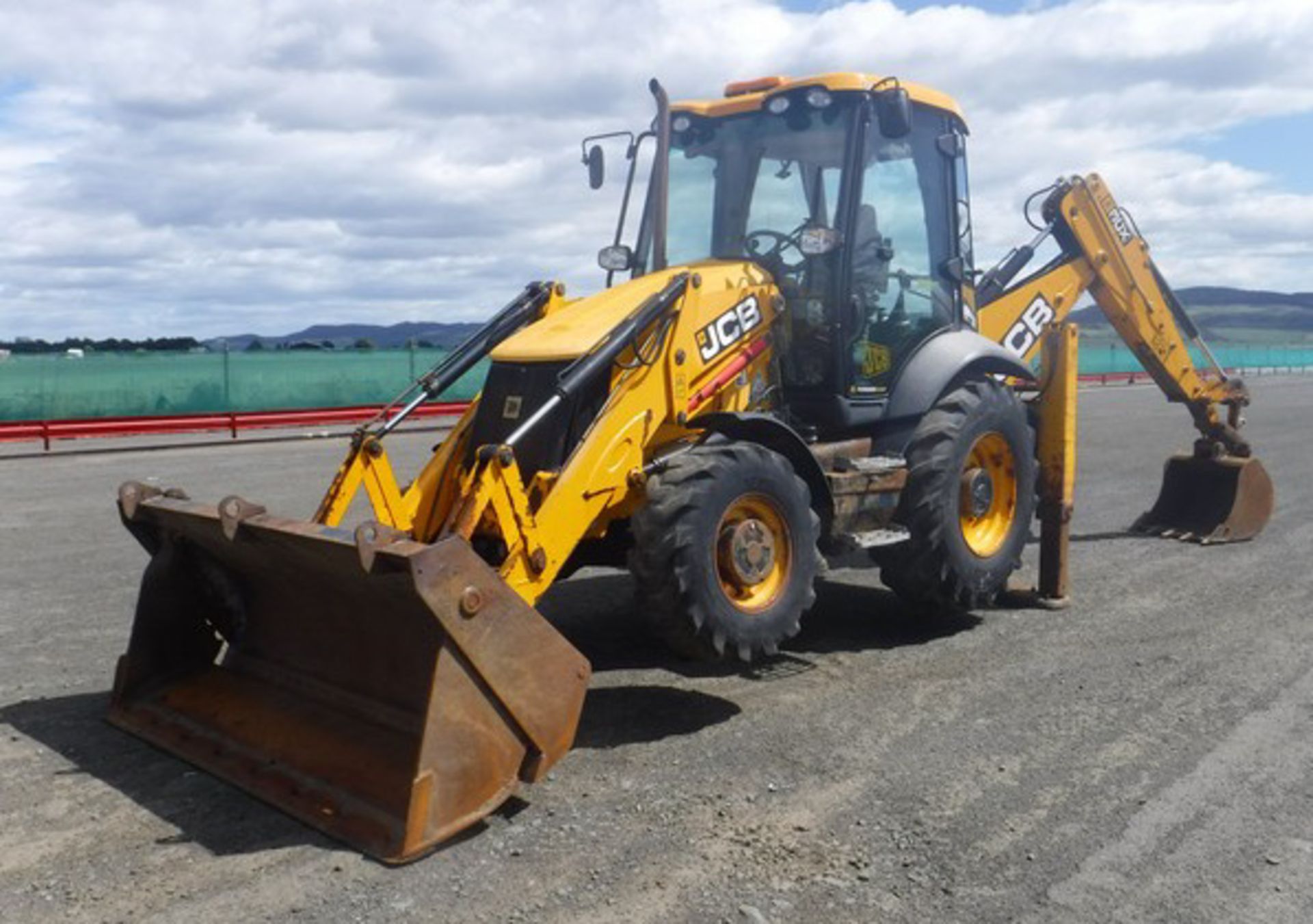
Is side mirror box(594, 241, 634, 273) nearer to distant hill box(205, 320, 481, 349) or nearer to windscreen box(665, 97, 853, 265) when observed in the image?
windscreen box(665, 97, 853, 265)

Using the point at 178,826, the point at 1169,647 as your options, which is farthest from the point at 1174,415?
the point at 178,826

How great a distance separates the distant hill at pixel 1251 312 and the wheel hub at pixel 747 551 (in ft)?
281

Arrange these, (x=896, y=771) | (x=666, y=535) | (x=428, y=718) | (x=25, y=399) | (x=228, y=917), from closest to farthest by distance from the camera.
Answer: (x=228, y=917) < (x=428, y=718) < (x=896, y=771) < (x=666, y=535) < (x=25, y=399)

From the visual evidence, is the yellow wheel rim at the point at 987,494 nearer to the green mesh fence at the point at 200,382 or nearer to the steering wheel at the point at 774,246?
the steering wheel at the point at 774,246

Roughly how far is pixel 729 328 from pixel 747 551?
1.39m

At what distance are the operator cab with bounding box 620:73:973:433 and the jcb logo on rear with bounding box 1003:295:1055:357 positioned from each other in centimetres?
176

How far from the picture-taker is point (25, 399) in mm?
23750

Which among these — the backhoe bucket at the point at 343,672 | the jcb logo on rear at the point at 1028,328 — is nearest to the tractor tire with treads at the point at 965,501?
the jcb logo on rear at the point at 1028,328

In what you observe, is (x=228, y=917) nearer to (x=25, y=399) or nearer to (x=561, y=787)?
(x=561, y=787)

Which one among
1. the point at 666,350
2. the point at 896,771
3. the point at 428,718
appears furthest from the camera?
the point at 666,350

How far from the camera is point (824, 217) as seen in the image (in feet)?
23.6

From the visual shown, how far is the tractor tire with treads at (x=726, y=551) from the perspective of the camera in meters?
5.46

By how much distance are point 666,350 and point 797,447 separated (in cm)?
83

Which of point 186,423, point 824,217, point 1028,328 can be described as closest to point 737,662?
point 824,217
